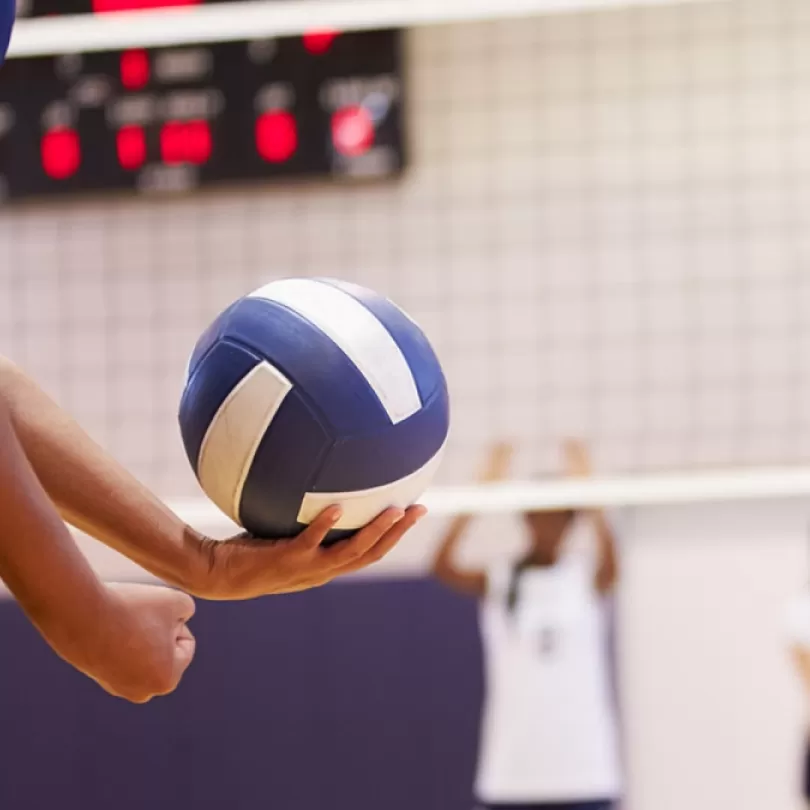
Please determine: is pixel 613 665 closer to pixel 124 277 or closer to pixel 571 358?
pixel 571 358

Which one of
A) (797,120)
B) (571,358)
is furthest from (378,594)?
(797,120)

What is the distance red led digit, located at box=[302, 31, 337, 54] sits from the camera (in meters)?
4.30

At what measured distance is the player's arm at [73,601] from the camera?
121cm

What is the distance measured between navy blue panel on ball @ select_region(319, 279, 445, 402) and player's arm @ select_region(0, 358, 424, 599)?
0.50ft

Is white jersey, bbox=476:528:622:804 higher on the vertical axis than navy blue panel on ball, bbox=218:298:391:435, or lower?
lower

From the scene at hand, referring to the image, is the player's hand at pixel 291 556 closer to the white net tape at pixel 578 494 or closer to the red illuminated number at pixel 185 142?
the white net tape at pixel 578 494

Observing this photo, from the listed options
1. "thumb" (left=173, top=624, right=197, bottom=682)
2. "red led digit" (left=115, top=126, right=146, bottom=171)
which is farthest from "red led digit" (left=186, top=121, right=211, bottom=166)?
"thumb" (left=173, top=624, right=197, bottom=682)

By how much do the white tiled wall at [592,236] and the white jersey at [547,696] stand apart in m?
0.60

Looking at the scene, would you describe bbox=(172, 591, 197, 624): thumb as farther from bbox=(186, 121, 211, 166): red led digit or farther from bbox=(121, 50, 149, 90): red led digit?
bbox=(121, 50, 149, 90): red led digit

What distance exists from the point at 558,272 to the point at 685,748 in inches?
→ 63.9

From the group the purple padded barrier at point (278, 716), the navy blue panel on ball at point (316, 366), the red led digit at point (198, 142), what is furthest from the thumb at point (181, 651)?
the red led digit at point (198, 142)

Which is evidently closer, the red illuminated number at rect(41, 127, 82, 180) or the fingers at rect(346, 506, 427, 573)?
the fingers at rect(346, 506, 427, 573)

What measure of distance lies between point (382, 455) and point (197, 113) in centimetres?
322

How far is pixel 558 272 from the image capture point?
4547 millimetres
